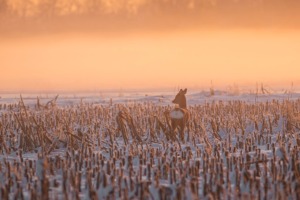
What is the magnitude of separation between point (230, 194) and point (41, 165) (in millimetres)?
2623

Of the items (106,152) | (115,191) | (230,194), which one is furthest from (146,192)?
(106,152)

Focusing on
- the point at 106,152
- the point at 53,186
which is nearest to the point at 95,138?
the point at 106,152

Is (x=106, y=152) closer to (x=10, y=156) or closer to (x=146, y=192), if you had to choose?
(x=10, y=156)

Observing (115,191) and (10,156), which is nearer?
(115,191)

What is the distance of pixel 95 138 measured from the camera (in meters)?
9.37

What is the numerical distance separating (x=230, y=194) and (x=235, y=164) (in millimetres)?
1612

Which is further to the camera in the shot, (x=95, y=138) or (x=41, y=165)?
(x=95, y=138)

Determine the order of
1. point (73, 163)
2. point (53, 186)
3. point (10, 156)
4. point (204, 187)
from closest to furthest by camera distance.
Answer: point (204, 187)
point (53, 186)
point (73, 163)
point (10, 156)

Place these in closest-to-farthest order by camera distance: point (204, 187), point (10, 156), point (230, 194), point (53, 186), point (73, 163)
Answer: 1. point (230, 194)
2. point (204, 187)
3. point (53, 186)
4. point (73, 163)
5. point (10, 156)

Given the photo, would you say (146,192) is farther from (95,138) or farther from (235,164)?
(95,138)

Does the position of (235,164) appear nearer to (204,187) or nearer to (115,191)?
(204,187)

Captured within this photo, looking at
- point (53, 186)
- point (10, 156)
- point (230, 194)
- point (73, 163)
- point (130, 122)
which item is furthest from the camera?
point (130, 122)

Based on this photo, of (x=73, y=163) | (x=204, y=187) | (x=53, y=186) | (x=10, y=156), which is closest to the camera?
(x=204, y=187)

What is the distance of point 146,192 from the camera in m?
4.93
